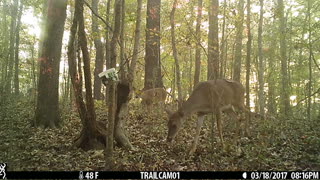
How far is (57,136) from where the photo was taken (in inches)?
364

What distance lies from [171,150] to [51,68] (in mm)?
5144

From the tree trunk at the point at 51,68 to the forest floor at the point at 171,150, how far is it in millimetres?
522

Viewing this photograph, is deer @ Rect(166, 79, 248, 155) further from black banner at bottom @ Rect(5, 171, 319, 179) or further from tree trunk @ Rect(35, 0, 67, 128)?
tree trunk @ Rect(35, 0, 67, 128)

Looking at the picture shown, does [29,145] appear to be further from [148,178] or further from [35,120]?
[148,178]

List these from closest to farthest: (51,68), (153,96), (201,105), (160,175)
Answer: (160,175) < (201,105) < (51,68) < (153,96)

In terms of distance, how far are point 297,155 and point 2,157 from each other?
6576 mm

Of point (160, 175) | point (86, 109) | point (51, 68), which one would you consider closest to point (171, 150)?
point (160, 175)

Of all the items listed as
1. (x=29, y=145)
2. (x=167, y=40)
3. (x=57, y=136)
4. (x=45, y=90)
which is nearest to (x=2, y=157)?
(x=29, y=145)

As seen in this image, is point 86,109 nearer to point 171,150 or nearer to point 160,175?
point 171,150

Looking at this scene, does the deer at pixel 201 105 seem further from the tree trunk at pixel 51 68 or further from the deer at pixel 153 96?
the deer at pixel 153 96

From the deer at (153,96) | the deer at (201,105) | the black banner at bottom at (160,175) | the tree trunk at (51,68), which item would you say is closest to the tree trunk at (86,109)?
the deer at (201,105)

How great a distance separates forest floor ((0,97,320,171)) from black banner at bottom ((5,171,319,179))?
0.27 m

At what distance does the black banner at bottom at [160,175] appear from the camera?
19.0 ft

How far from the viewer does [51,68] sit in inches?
418
